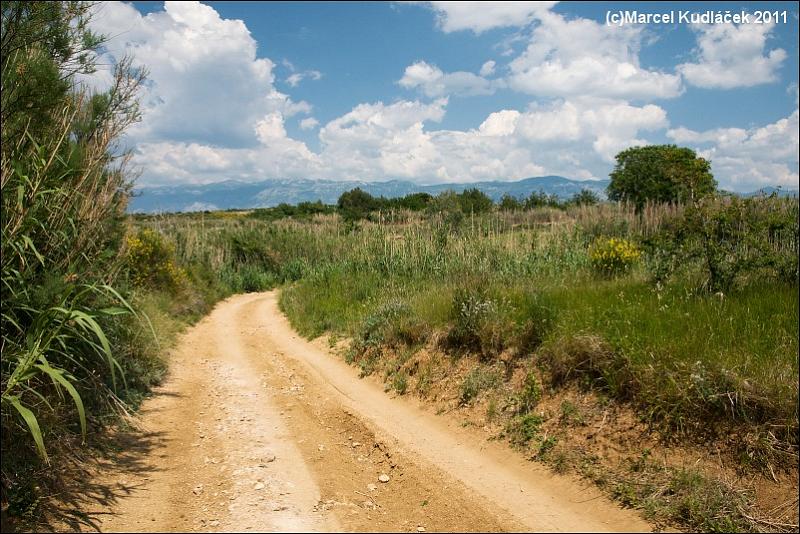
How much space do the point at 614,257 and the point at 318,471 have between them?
6.74m

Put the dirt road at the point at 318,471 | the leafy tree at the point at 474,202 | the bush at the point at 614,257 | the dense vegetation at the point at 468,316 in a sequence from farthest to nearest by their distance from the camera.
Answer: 1. the leafy tree at the point at 474,202
2. the bush at the point at 614,257
3. the dense vegetation at the point at 468,316
4. the dirt road at the point at 318,471

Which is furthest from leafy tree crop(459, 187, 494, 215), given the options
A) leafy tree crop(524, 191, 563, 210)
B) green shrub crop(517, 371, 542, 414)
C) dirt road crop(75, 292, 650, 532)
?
green shrub crop(517, 371, 542, 414)

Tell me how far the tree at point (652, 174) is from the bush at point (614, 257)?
630 inches

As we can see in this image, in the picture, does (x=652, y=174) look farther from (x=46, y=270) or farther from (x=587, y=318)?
(x=46, y=270)

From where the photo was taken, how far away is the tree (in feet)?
97.0

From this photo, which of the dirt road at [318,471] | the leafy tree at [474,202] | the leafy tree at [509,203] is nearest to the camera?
the dirt road at [318,471]

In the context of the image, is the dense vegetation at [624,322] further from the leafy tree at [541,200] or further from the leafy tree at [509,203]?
the leafy tree at [541,200]

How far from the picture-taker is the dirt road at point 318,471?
3.84m

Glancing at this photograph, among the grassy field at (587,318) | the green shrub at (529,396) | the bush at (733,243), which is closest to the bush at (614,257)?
the grassy field at (587,318)

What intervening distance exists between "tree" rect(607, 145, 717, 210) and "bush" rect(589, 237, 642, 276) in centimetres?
1601

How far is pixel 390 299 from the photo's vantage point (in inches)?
414

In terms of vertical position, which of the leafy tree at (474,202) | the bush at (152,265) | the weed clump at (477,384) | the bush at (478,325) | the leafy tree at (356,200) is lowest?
the weed clump at (477,384)

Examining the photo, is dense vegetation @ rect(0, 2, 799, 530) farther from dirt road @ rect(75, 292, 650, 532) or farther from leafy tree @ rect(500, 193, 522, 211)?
leafy tree @ rect(500, 193, 522, 211)

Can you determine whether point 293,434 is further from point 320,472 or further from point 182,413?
point 182,413
